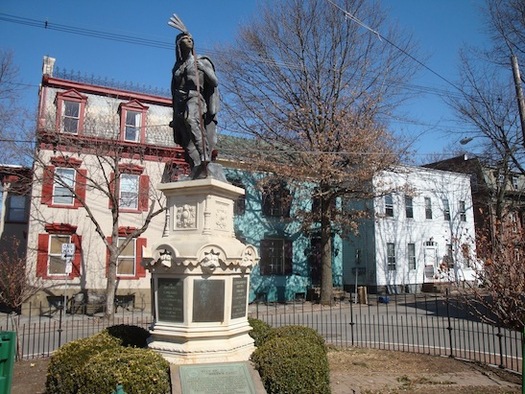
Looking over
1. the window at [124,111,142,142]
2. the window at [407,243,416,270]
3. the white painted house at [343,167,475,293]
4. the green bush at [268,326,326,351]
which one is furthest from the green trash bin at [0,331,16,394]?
the window at [407,243,416,270]

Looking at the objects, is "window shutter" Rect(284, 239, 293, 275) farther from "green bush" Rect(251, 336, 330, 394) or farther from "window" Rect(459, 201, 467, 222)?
"green bush" Rect(251, 336, 330, 394)

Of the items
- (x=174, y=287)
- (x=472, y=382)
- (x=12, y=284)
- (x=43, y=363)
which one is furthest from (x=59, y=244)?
(x=472, y=382)

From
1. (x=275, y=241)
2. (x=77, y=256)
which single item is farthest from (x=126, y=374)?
(x=275, y=241)

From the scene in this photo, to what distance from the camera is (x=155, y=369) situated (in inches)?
241

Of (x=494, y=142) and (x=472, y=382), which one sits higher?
(x=494, y=142)

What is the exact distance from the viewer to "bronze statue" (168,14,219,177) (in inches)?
315

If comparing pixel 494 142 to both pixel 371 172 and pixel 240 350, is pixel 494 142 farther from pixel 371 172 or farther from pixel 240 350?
pixel 240 350

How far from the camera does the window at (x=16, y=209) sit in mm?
27547

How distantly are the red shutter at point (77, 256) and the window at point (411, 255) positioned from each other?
2208cm

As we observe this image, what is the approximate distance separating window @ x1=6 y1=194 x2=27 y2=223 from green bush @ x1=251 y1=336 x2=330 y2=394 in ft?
83.1

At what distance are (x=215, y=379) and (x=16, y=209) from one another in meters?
25.5

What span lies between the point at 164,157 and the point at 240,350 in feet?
65.1

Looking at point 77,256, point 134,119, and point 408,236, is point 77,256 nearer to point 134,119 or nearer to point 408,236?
point 134,119

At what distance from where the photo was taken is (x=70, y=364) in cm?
660
